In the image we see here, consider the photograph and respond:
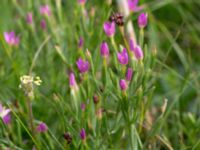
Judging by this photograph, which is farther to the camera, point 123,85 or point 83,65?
point 83,65

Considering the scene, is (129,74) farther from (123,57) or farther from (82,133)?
(82,133)

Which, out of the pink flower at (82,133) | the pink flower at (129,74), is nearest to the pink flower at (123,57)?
the pink flower at (129,74)

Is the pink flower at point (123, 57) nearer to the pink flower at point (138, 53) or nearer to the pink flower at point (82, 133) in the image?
the pink flower at point (138, 53)

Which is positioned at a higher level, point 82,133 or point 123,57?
point 123,57

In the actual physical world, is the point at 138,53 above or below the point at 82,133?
above

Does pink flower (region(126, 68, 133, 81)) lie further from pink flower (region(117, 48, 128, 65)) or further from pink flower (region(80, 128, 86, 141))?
pink flower (region(80, 128, 86, 141))

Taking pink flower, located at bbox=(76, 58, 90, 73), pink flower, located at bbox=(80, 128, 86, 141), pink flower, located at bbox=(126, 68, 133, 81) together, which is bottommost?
pink flower, located at bbox=(80, 128, 86, 141)

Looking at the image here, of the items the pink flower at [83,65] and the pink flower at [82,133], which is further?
the pink flower at [83,65]

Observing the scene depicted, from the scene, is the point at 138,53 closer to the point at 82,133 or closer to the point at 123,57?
the point at 123,57

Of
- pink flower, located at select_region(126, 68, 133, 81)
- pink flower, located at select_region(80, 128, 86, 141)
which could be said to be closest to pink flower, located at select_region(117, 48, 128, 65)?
pink flower, located at select_region(126, 68, 133, 81)

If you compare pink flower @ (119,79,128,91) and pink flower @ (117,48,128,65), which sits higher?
pink flower @ (117,48,128,65)

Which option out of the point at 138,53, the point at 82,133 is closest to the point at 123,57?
the point at 138,53

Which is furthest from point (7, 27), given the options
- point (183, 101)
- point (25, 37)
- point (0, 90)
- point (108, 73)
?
point (108, 73)

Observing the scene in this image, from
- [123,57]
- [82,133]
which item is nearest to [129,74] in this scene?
[123,57]
